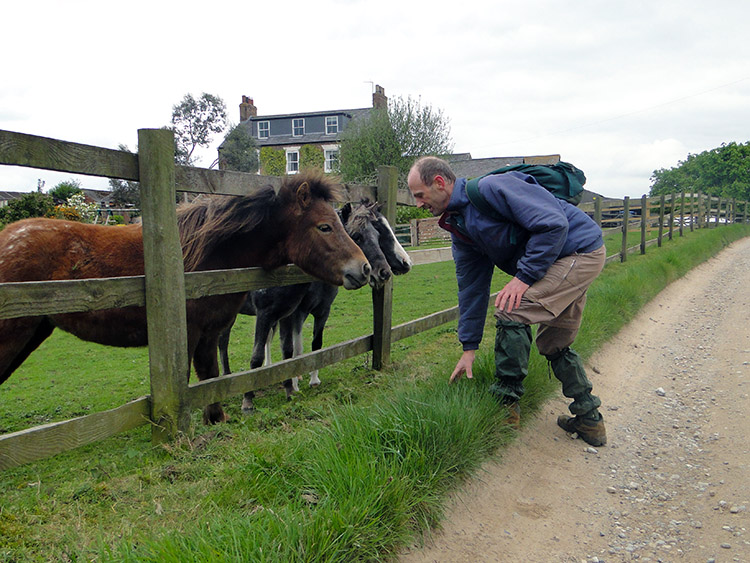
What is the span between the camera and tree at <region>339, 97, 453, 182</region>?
35.1 metres

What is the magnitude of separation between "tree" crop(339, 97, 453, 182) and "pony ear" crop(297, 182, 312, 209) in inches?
1203

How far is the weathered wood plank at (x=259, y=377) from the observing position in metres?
3.72

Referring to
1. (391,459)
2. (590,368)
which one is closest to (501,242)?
(391,459)

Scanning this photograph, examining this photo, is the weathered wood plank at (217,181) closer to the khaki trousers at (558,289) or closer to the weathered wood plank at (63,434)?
the weathered wood plank at (63,434)

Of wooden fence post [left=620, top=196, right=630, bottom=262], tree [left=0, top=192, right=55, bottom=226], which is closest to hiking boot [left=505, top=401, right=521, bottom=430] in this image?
tree [left=0, top=192, right=55, bottom=226]

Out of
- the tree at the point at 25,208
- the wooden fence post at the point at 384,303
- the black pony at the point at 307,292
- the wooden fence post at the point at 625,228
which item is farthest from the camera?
the wooden fence post at the point at 625,228

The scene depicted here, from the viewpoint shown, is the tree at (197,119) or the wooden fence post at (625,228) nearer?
the wooden fence post at (625,228)

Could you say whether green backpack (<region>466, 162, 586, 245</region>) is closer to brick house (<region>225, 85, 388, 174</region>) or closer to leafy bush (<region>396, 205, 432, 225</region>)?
leafy bush (<region>396, 205, 432, 225</region>)

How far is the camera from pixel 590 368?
5.51 metres

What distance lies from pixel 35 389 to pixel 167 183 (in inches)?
142

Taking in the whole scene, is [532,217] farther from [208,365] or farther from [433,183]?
[208,365]

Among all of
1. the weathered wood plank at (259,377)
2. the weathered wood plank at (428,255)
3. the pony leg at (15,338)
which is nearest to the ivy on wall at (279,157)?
the weathered wood plank at (428,255)

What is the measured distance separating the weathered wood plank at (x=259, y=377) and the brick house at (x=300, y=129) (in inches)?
1694

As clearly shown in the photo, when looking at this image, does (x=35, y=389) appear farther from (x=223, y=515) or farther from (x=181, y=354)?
(x=223, y=515)
